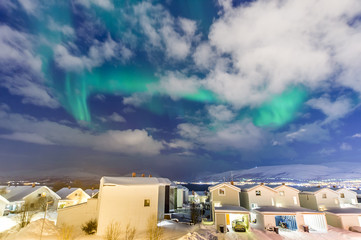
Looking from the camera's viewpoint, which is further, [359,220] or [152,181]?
[359,220]

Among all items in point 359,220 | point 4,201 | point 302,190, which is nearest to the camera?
point 359,220

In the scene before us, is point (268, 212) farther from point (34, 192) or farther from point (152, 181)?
point (34, 192)

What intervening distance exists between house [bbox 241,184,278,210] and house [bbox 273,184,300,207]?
97cm

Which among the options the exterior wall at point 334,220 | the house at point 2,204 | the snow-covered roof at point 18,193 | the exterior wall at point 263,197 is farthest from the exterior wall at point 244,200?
the house at point 2,204

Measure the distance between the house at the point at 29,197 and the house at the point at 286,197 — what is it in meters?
46.0

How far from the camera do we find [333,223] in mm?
29797

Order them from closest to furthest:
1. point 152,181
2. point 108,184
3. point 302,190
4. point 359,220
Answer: point 108,184, point 152,181, point 359,220, point 302,190

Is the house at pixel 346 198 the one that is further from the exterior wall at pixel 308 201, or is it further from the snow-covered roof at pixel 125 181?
the snow-covered roof at pixel 125 181

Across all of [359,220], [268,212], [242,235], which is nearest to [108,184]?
[242,235]

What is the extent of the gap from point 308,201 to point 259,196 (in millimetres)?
10965

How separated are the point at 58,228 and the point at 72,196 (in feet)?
96.9

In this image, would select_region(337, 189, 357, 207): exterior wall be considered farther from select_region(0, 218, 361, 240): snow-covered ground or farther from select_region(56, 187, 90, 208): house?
select_region(56, 187, 90, 208): house

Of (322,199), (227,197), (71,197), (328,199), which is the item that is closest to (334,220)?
(322,199)

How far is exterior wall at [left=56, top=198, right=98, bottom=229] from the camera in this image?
70.4 ft
